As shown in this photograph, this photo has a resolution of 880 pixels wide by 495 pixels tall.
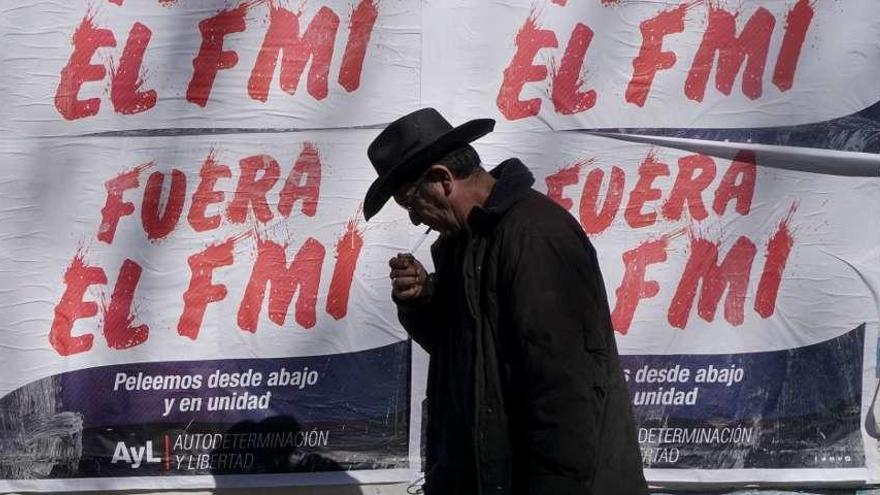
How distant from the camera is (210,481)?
4340mm

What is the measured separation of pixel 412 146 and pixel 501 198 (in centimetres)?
26

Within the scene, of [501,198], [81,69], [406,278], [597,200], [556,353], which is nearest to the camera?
[556,353]

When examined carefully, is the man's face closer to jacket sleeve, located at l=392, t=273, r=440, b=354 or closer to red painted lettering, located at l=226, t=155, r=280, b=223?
jacket sleeve, located at l=392, t=273, r=440, b=354

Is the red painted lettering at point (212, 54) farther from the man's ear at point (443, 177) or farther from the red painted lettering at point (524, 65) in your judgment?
the man's ear at point (443, 177)

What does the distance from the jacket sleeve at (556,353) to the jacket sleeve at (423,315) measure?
1.42ft

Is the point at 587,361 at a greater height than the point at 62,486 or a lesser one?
greater

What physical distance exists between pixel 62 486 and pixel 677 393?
6.98 ft

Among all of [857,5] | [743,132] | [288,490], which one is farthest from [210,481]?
[857,5]

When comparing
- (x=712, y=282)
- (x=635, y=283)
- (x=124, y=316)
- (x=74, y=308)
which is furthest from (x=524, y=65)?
(x=74, y=308)

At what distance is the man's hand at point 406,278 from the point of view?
3.25m

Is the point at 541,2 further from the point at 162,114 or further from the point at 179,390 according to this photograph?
the point at 179,390

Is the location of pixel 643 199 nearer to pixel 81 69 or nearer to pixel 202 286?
pixel 202 286

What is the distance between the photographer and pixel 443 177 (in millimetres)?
3094

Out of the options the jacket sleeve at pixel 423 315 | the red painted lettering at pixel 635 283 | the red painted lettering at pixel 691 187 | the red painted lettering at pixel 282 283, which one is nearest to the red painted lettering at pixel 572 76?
the red painted lettering at pixel 691 187
